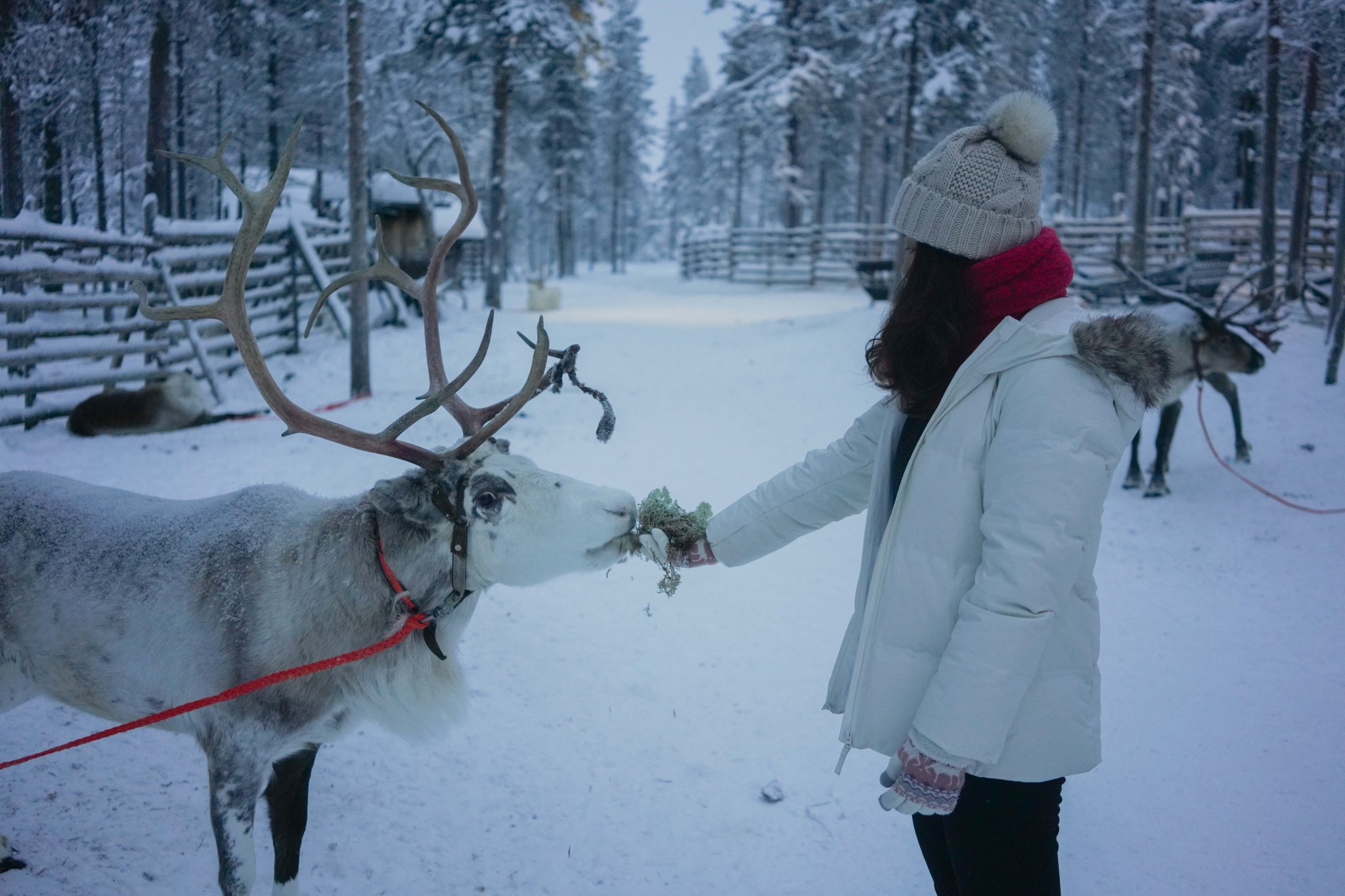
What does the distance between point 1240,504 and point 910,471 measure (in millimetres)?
6615

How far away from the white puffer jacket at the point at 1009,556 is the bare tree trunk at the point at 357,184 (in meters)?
7.38

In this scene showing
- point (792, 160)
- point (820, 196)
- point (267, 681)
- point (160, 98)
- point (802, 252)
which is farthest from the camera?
point (820, 196)

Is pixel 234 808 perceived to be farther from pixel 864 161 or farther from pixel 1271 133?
pixel 864 161

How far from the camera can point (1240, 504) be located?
6680 mm

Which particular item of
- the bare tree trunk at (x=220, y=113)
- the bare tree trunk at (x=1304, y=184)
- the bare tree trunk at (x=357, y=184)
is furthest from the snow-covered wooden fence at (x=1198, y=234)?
the bare tree trunk at (x=220, y=113)

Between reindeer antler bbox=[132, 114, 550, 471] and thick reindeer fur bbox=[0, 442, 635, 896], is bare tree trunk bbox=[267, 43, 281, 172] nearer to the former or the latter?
reindeer antler bbox=[132, 114, 550, 471]

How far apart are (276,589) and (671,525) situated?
46.3 inches

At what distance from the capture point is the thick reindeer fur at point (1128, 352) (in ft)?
4.91

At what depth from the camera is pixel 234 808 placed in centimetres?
217

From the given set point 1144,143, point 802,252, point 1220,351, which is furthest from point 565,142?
point 1220,351

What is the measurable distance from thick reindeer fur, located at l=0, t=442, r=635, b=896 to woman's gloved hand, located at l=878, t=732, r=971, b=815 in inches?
40.8

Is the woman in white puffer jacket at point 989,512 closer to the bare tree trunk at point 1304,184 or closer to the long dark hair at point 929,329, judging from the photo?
the long dark hair at point 929,329

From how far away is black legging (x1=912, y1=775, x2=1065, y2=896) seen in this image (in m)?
1.62

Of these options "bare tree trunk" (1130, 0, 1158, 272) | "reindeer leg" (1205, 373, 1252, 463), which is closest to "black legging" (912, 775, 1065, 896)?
"reindeer leg" (1205, 373, 1252, 463)
